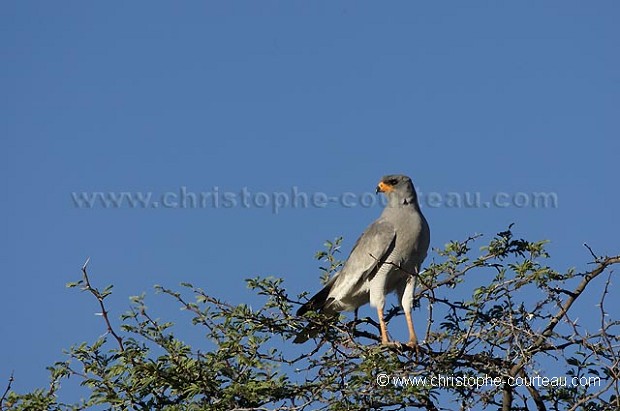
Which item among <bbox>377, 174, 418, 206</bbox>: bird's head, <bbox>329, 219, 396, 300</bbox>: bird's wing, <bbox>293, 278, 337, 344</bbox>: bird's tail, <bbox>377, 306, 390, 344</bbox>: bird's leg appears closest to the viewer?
<bbox>293, 278, 337, 344</bbox>: bird's tail

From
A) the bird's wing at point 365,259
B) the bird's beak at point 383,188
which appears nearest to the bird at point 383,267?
the bird's wing at point 365,259

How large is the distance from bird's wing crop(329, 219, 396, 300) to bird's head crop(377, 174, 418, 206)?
286mm

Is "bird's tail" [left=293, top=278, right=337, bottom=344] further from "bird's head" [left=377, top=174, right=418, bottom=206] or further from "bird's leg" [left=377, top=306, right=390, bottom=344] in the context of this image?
"bird's head" [left=377, top=174, right=418, bottom=206]

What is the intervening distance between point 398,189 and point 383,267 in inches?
29.0

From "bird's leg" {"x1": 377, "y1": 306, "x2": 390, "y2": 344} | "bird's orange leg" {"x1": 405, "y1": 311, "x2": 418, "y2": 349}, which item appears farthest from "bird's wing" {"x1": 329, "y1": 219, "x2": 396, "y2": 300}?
"bird's orange leg" {"x1": 405, "y1": 311, "x2": 418, "y2": 349}

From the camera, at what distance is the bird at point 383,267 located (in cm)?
832

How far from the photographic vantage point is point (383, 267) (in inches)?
332

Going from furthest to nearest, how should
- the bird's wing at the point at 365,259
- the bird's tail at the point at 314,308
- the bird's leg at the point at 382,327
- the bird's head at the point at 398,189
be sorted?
1. the bird's head at the point at 398,189
2. the bird's wing at the point at 365,259
3. the bird's leg at the point at 382,327
4. the bird's tail at the point at 314,308

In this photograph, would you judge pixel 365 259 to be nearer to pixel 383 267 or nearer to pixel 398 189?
pixel 383 267

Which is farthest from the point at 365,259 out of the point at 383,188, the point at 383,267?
the point at 383,188

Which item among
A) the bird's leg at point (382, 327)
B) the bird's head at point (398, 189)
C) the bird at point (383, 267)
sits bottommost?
the bird's leg at point (382, 327)

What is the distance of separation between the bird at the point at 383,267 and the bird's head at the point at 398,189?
0.32 ft

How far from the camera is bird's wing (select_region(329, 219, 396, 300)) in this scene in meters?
8.32

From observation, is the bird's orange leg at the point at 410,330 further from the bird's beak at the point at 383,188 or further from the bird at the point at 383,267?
the bird's beak at the point at 383,188
